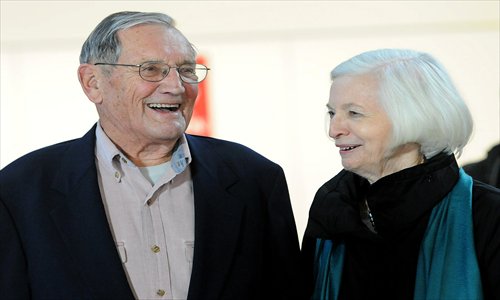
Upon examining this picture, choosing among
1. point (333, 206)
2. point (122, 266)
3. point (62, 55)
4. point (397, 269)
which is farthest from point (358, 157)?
point (62, 55)

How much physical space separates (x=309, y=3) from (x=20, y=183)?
10.3 ft

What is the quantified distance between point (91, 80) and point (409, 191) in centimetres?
97

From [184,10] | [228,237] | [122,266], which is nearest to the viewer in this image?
[122,266]

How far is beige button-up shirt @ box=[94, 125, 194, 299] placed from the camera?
6.88ft

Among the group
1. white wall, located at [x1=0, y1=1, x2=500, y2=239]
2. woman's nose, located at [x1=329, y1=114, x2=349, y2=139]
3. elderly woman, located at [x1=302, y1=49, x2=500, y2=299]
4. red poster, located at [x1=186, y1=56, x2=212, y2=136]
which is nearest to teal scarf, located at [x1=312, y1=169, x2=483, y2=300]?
elderly woman, located at [x1=302, y1=49, x2=500, y2=299]

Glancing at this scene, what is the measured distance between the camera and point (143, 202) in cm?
217

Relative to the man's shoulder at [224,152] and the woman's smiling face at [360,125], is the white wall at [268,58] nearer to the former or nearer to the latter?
the man's shoulder at [224,152]

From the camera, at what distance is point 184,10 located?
16.1ft

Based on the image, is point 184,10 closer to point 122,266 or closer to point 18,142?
point 18,142

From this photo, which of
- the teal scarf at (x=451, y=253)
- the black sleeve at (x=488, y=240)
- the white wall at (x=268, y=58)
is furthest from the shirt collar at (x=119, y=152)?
the white wall at (x=268, y=58)

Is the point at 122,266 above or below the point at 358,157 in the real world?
below

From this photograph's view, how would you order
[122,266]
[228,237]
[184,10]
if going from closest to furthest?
[122,266] < [228,237] < [184,10]

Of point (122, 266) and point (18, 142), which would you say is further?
point (18, 142)

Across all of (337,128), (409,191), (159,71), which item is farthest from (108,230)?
(409,191)
